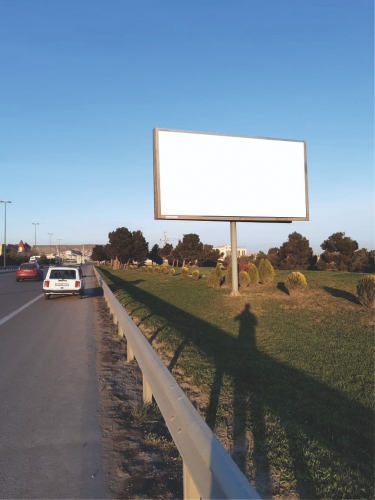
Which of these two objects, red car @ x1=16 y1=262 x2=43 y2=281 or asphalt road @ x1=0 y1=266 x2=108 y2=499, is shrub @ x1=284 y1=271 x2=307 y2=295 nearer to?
asphalt road @ x1=0 y1=266 x2=108 y2=499

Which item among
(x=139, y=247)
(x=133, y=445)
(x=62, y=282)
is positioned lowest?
(x=133, y=445)

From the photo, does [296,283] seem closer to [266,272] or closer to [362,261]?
[266,272]

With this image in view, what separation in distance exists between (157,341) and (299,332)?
3.10m

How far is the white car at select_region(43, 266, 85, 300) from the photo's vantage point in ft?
64.3

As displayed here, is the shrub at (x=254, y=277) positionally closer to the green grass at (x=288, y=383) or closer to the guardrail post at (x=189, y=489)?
the green grass at (x=288, y=383)

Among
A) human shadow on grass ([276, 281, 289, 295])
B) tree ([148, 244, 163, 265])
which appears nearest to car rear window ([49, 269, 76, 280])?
human shadow on grass ([276, 281, 289, 295])

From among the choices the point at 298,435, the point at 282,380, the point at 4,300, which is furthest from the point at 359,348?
the point at 4,300

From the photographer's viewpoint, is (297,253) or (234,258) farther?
(297,253)

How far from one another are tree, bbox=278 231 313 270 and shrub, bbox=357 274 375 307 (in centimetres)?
3109

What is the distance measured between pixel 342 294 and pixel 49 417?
11.5 metres

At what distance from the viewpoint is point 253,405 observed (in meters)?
5.29

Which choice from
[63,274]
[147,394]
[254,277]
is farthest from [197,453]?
[63,274]

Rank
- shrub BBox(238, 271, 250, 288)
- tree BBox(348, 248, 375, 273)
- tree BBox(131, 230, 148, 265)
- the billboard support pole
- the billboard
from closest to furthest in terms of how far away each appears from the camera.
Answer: the billboard < the billboard support pole < shrub BBox(238, 271, 250, 288) < tree BBox(348, 248, 375, 273) < tree BBox(131, 230, 148, 265)

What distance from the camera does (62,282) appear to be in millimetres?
19797
